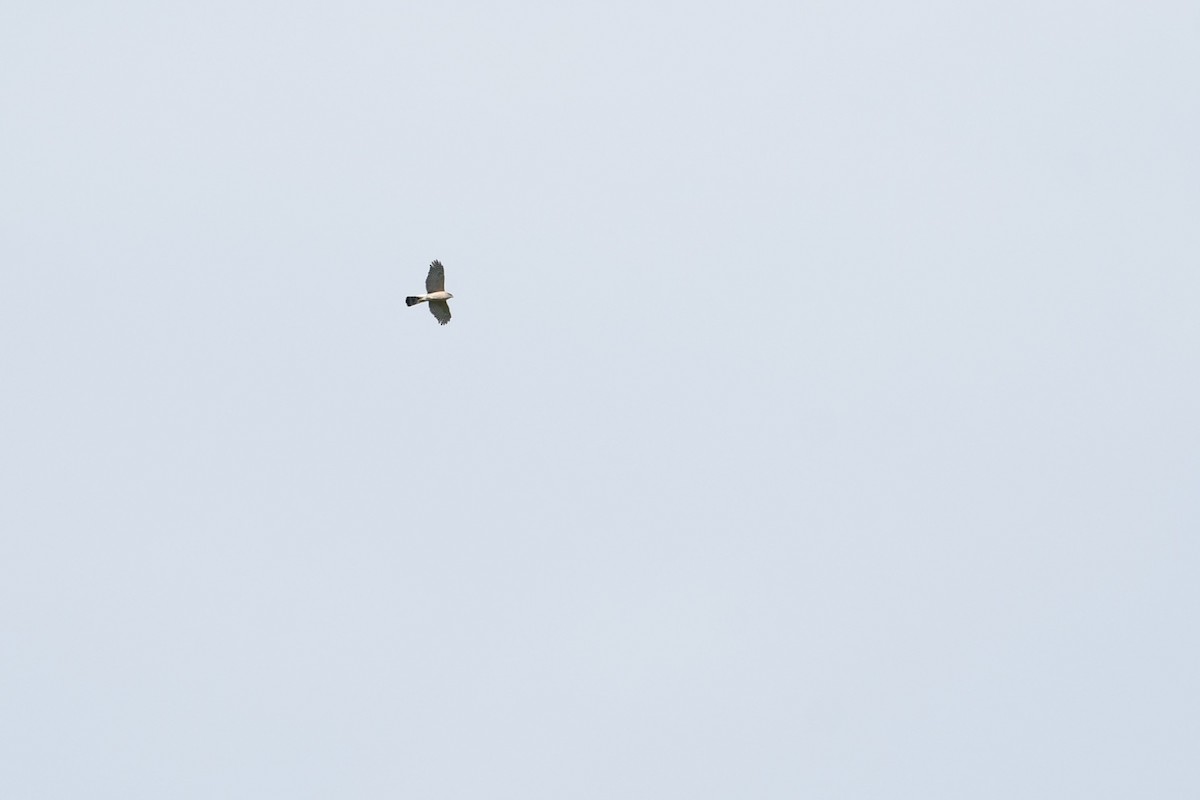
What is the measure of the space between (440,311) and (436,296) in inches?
32.7

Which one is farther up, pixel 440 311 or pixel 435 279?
pixel 435 279

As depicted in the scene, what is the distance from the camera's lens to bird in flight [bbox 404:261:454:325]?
1898 inches

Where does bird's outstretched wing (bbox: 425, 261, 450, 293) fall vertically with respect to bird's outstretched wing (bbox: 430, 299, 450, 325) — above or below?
above

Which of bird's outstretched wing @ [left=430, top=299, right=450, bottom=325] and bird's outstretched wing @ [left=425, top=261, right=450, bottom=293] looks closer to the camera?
bird's outstretched wing @ [left=430, top=299, right=450, bottom=325]

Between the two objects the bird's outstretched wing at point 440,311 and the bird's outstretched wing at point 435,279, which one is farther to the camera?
the bird's outstretched wing at point 435,279

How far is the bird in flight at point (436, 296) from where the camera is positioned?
4822 centimetres

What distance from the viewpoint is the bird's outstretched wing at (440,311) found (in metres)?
48.2

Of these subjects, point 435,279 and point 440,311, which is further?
point 435,279

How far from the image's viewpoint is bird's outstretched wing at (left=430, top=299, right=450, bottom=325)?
48.2 meters

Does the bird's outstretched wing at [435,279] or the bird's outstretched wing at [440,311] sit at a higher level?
the bird's outstretched wing at [435,279]

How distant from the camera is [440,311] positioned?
48.4 metres

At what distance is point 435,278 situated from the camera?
49062 mm

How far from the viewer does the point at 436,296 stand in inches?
1907
